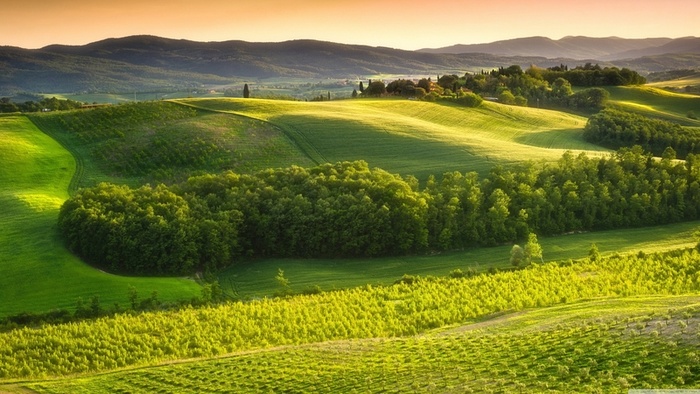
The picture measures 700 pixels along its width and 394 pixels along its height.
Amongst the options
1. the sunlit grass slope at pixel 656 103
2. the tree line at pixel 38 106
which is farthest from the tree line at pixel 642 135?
the tree line at pixel 38 106

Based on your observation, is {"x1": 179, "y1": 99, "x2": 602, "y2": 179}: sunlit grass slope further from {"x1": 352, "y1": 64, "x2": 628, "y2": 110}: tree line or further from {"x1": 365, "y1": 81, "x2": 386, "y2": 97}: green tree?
{"x1": 365, "y1": 81, "x2": 386, "y2": 97}: green tree

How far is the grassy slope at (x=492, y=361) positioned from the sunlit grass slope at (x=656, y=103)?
11597 centimetres

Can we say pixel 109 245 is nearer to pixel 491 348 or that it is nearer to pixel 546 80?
pixel 491 348

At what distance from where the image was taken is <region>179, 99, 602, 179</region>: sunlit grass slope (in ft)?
287

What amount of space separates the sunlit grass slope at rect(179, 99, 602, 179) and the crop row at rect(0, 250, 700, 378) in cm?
3129

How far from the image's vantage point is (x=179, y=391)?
31125mm

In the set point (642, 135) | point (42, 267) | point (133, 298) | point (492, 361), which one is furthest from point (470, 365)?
point (642, 135)

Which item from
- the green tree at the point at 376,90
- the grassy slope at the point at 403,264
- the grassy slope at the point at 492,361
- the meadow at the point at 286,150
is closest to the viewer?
the grassy slope at the point at 492,361

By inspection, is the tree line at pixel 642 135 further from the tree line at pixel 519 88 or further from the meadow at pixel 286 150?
the tree line at pixel 519 88

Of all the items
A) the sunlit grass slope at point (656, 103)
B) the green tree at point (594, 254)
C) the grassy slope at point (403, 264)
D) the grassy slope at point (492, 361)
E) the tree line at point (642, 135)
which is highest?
A: the sunlit grass slope at point (656, 103)

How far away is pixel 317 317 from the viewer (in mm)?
45219

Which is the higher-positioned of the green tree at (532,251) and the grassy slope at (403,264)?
the green tree at (532,251)

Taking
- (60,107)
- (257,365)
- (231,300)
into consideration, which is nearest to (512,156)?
(231,300)

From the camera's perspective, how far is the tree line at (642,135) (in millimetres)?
108750
